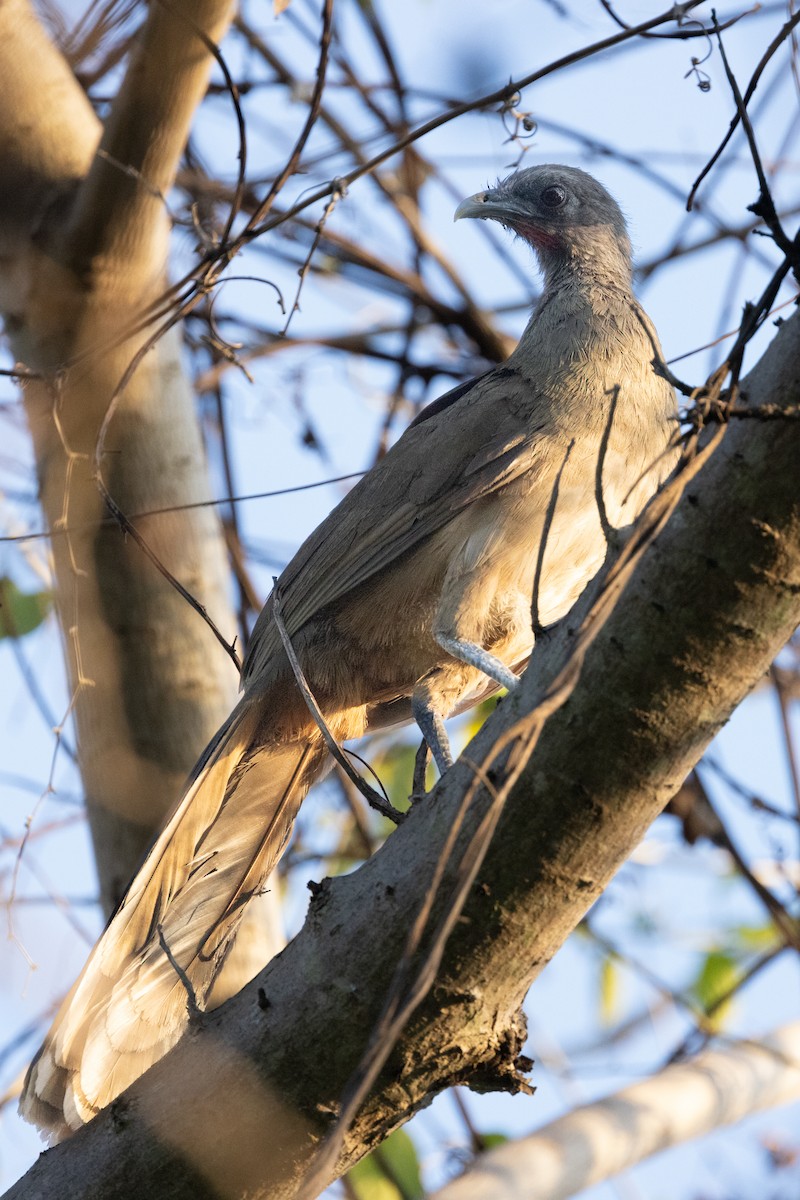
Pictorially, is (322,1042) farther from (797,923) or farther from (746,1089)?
(797,923)

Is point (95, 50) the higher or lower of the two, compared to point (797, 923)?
higher

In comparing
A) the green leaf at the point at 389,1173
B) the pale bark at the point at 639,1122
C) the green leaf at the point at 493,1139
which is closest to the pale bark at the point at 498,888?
the pale bark at the point at 639,1122

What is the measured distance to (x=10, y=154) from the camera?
11.6 ft

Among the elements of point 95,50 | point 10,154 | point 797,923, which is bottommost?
point 797,923

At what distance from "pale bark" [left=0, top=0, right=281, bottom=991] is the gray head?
4.16ft

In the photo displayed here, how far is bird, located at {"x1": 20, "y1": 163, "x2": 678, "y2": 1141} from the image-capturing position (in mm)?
3088

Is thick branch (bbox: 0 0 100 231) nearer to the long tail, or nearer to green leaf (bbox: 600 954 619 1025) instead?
the long tail

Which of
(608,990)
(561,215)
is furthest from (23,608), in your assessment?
(608,990)

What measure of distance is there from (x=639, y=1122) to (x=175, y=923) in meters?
1.49

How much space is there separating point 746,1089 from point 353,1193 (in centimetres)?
126

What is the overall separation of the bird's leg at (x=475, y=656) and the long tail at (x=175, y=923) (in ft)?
1.73

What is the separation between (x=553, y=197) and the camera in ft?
13.8

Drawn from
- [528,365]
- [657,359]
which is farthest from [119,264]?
[657,359]

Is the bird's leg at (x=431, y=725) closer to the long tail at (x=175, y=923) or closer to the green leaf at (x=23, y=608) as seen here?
the long tail at (x=175, y=923)
